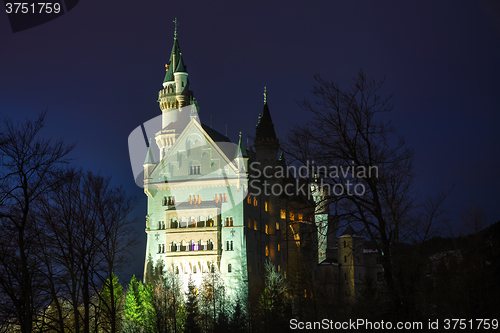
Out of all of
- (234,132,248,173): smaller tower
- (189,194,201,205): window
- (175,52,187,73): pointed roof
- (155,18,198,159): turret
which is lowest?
(189,194,201,205): window

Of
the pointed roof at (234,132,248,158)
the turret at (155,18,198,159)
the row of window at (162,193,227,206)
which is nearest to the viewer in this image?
the row of window at (162,193,227,206)

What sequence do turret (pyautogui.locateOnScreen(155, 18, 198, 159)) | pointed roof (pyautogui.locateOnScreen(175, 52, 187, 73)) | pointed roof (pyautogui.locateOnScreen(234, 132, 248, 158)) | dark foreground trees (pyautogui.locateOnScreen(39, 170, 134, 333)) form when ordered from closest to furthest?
dark foreground trees (pyautogui.locateOnScreen(39, 170, 134, 333)), pointed roof (pyautogui.locateOnScreen(234, 132, 248, 158)), turret (pyautogui.locateOnScreen(155, 18, 198, 159)), pointed roof (pyautogui.locateOnScreen(175, 52, 187, 73))

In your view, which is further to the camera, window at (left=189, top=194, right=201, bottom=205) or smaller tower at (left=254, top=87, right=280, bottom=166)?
smaller tower at (left=254, top=87, right=280, bottom=166)

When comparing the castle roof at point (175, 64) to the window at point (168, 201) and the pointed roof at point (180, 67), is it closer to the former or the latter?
the pointed roof at point (180, 67)

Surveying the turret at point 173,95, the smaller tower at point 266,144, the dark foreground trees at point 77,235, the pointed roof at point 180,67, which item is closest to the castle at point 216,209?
the smaller tower at point 266,144

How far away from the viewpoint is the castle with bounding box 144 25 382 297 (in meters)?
87.5

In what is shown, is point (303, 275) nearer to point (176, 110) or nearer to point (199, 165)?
point (199, 165)

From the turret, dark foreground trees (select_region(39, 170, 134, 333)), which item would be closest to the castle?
the turret

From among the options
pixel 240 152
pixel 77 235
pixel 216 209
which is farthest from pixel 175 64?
pixel 77 235

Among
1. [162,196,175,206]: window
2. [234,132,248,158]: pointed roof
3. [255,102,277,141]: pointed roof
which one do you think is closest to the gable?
[234,132,248,158]: pointed roof

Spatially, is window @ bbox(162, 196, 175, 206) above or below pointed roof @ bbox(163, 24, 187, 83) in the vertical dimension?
below

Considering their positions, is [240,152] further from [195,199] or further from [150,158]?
[150,158]

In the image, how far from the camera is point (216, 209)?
8800 centimetres

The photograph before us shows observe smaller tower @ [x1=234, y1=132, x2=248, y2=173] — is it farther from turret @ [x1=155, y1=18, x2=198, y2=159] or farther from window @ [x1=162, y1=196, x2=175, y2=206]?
turret @ [x1=155, y1=18, x2=198, y2=159]
